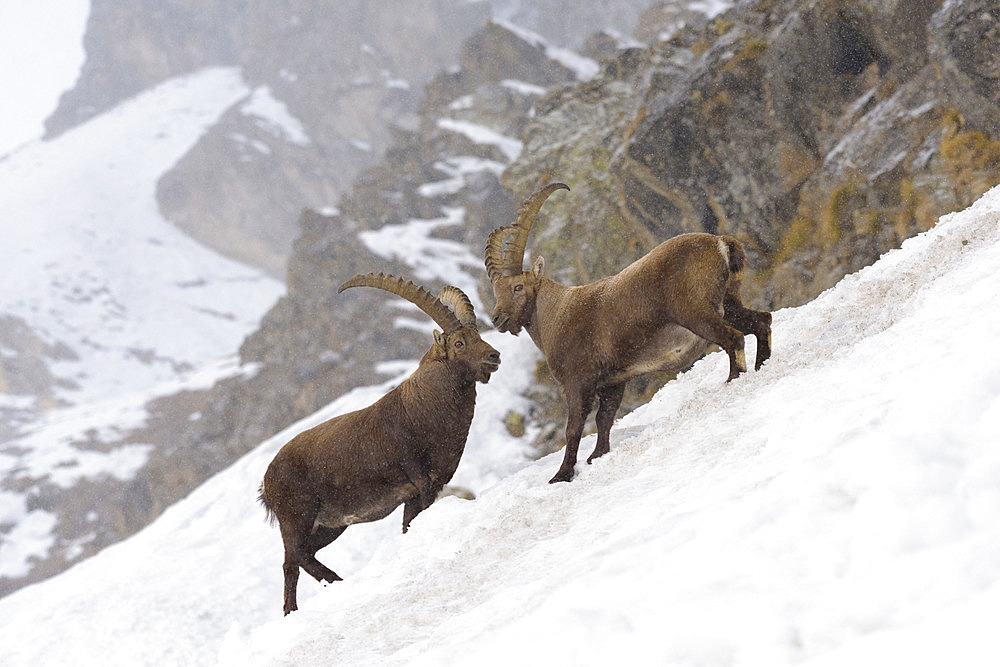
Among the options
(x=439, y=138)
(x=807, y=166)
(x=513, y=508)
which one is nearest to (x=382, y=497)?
(x=513, y=508)

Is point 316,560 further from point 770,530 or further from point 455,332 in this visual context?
point 770,530

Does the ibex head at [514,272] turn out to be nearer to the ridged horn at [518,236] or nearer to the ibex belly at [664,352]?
the ridged horn at [518,236]

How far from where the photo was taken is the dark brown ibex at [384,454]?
730 cm

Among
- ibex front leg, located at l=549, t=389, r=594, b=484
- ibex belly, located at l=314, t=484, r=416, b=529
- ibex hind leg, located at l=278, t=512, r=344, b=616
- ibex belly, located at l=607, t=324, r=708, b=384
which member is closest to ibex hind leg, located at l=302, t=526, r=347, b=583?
ibex hind leg, located at l=278, t=512, r=344, b=616

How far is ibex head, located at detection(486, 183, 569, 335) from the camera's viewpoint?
24.9ft

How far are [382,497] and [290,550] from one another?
1066 mm

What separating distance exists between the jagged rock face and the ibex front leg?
20.8 ft

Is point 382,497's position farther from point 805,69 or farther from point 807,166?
point 805,69

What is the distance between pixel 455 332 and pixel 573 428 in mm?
1702

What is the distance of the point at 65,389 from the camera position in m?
95.6

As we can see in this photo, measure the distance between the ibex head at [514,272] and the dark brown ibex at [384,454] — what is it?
388mm

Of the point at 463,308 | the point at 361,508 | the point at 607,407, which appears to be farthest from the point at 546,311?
the point at 361,508

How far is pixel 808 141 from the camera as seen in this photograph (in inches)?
514

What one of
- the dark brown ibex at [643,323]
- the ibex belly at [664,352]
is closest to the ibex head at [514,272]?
the dark brown ibex at [643,323]
